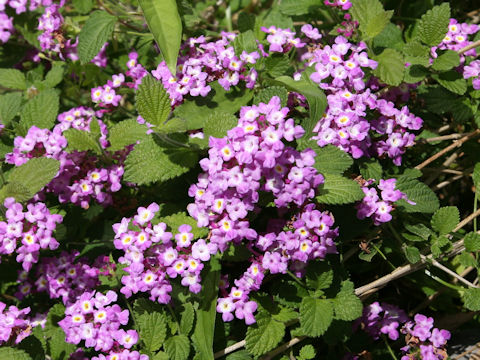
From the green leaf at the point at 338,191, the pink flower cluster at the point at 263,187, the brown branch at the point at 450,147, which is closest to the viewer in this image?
the pink flower cluster at the point at 263,187

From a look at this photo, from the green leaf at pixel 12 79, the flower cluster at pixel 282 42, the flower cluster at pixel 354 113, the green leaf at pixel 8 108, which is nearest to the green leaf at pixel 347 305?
the flower cluster at pixel 354 113

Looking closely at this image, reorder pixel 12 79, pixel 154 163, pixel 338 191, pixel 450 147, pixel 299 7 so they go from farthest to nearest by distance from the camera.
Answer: pixel 12 79
pixel 299 7
pixel 450 147
pixel 154 163
pixel 338 191

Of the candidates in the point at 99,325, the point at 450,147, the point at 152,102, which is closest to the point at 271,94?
the point at 152,102

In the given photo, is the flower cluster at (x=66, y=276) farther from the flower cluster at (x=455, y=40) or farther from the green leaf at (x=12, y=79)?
the flower cluster at (x=455, y=40)

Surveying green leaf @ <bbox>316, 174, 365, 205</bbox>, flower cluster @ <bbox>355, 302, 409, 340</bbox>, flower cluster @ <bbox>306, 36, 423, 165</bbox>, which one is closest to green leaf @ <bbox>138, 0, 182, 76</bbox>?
flower cluster @ <bbox>306, 36, 423, 165</bbox>

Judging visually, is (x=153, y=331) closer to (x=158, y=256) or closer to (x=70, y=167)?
(x=158, y=256)

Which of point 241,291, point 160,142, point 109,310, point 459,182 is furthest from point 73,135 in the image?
point 459,182
